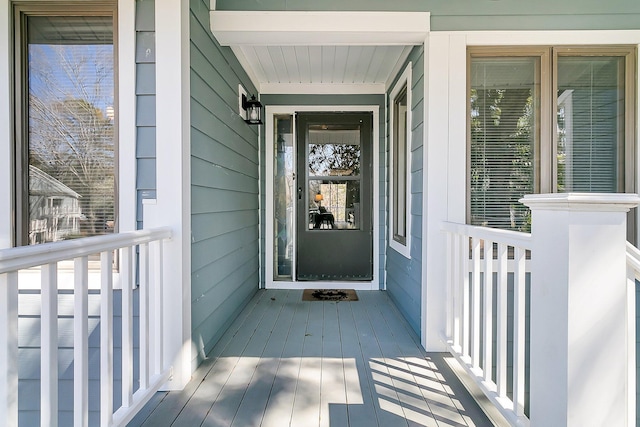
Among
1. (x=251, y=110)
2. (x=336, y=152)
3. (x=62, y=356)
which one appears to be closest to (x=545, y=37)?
(x=336, y=152)

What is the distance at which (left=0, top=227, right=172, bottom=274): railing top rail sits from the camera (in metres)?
0.97

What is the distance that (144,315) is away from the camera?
171 cm

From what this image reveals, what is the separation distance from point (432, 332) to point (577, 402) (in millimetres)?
1393

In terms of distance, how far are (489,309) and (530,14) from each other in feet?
6.73

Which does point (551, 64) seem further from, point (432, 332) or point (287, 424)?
point (287, 424)

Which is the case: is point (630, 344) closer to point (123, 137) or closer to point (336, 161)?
point (123, 137)

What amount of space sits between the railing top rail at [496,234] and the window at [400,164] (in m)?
0.86

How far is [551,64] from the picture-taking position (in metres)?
2.51

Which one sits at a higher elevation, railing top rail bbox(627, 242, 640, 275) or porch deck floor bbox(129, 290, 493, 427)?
railing top rail bbox(627, 242, 640, 275)

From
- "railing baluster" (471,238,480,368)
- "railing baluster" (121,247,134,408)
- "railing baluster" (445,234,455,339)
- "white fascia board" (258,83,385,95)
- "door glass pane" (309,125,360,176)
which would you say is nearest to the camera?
"railing baluster" (121,247,134,408)

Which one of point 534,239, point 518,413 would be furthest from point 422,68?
point 518,413

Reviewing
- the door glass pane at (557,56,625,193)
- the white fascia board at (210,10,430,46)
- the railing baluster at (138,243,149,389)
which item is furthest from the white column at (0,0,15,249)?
the door glass pane at (557,56,625,193)

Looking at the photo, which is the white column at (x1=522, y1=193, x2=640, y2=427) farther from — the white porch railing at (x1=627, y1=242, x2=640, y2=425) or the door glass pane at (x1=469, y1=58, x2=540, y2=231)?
the door glass pane at (x1=469, y1=58, x2=540, y2=231)

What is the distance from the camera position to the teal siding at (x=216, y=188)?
→ 220cm
